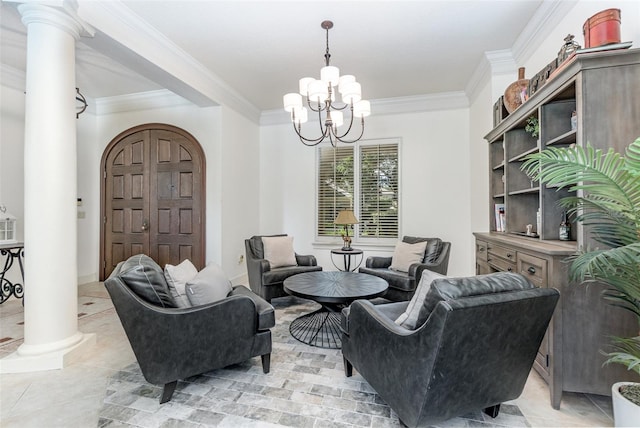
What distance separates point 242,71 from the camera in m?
3.98

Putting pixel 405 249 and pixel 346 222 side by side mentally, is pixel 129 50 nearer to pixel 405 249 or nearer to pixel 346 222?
pixel 346 222

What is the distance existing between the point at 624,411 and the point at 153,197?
5400 mm

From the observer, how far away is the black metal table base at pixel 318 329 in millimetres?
2801

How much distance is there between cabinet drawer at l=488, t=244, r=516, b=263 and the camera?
2.38 meters

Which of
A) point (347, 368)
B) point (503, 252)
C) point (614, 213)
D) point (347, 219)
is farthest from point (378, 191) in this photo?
point (614, 213)

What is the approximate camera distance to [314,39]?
10.5 feet

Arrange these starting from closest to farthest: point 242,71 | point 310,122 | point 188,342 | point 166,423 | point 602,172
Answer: point 602,172
point 166,423
point 188,342
point 242,71
point 310,122

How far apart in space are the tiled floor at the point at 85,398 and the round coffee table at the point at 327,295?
1273 millimetres

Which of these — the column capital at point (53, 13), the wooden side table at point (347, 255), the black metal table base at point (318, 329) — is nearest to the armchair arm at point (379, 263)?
the wooden side table at point (347, 255)

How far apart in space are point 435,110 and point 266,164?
3.03 metres

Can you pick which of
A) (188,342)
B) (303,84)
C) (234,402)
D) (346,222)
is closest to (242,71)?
(303,84)

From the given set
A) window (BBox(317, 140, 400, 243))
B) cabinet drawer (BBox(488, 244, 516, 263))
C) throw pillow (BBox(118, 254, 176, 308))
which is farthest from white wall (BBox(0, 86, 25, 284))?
cabinet drawer (BBox(488, 244, 516, 263))

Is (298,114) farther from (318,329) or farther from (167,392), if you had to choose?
(167,392)

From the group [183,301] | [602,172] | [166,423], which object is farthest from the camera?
[183,301]
